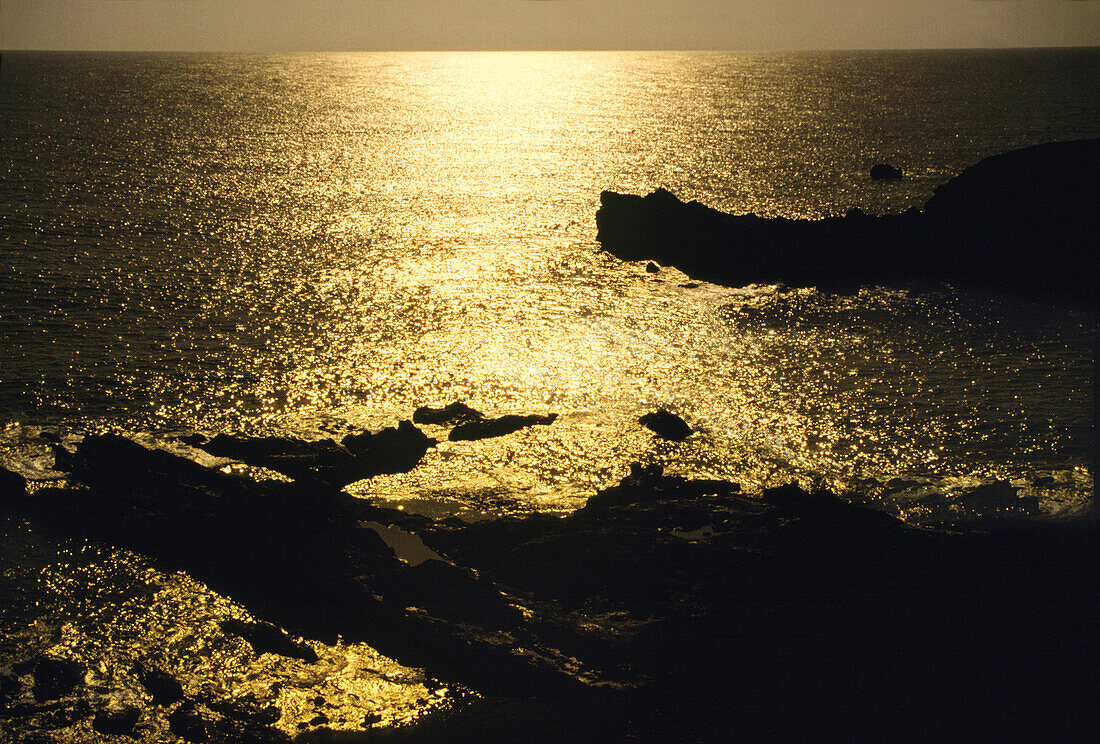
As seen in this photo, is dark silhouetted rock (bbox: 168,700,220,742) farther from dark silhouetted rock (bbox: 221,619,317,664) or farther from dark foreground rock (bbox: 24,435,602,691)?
dark foreground rock (bbox: 24,435,602,691)

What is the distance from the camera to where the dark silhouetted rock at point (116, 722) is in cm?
1730

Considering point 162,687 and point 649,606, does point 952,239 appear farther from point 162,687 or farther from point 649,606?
point 162,687

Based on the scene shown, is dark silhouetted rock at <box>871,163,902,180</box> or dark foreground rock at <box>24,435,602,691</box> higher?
dark silhouetted rock at <box>871,163,902,180</box>

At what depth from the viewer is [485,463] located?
29922mm

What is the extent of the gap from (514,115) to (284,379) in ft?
523

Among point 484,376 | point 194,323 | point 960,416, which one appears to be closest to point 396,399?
point 484,376

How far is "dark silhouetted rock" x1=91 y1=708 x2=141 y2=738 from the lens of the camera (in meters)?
17.3

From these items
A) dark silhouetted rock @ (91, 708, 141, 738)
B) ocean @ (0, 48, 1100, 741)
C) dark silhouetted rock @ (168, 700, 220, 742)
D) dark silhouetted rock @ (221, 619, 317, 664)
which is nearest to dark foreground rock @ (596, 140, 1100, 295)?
ocean @ (0, 48, 1100, 741)

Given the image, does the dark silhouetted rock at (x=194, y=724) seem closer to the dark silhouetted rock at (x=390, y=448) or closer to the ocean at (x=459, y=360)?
the ocean at (x=459, y=360)

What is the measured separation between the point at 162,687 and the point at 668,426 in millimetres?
19345

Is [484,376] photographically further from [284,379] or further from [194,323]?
[194,323]

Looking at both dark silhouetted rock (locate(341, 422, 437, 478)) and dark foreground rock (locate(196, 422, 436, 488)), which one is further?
dark silhouetted rock (locate(341, 422, 437, 478))

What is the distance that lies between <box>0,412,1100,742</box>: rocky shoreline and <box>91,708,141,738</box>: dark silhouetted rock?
0.04 m

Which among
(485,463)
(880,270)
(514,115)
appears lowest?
(485,463)
